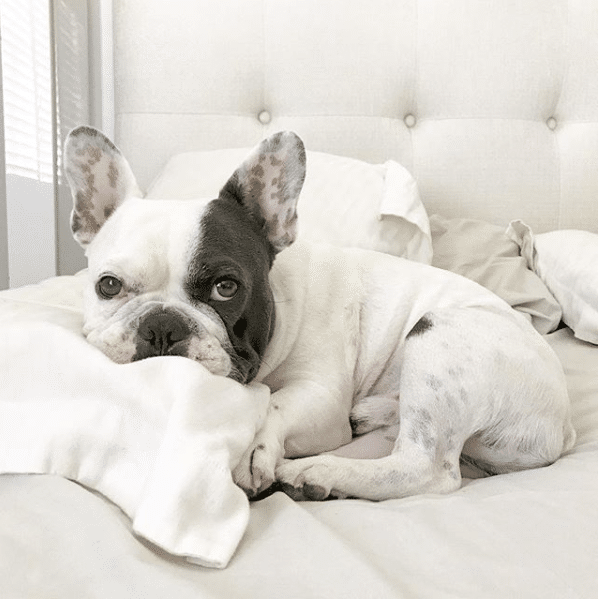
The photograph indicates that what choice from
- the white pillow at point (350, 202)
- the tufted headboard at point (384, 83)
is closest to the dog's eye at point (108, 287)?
the white pillow at point (350, 202)

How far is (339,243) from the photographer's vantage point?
143cm

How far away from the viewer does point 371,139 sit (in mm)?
1840

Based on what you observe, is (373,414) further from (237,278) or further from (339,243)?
(339,243)

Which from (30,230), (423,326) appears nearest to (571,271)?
(423,326)

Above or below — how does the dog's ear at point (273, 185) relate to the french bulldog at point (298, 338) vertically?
above

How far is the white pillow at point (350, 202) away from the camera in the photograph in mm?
1453

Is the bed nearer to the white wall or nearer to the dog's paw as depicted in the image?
the dog's paw

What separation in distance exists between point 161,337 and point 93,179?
0.37m

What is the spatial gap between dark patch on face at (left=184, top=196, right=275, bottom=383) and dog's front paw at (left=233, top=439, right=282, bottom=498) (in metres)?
0.11

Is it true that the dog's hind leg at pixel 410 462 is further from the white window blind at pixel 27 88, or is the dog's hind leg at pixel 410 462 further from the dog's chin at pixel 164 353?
the white window blind at pixel 27 88

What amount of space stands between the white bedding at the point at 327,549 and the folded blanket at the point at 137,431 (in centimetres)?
1

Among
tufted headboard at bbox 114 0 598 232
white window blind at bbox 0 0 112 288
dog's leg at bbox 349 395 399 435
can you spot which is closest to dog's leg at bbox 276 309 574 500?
dog's leg at bbox 349 395 399 435

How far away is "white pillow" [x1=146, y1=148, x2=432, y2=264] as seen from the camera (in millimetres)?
1453

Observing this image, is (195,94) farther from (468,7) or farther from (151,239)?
(151,239)
